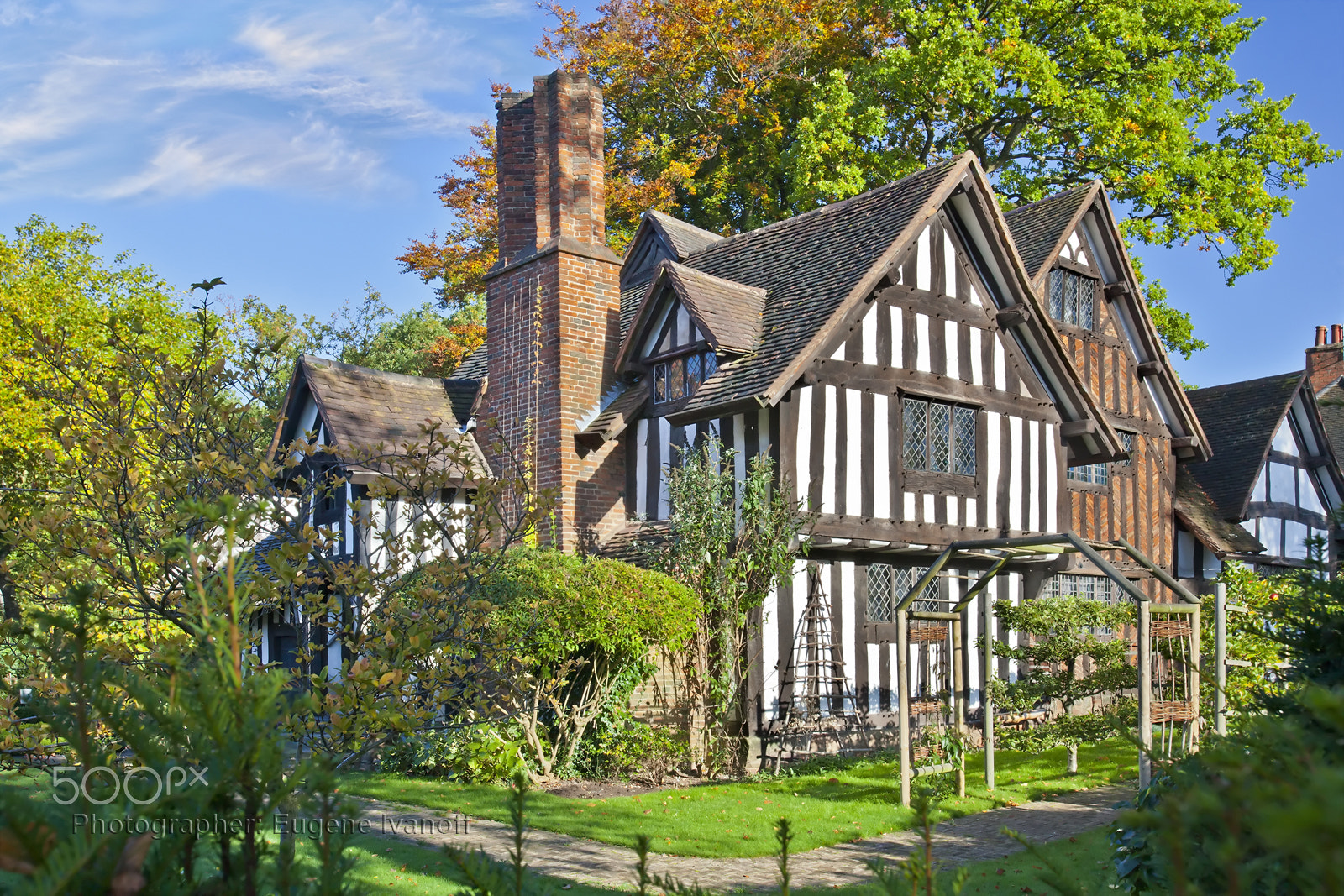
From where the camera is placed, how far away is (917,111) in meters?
24.2

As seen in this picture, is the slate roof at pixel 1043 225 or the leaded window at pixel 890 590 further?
the slate roof at pixel 1043 225

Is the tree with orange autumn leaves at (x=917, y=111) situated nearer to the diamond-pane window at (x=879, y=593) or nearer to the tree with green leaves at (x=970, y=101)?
the tree with green leaves at (x=970, y=101)

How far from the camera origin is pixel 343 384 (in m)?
16.7

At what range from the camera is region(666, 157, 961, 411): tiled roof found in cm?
1390

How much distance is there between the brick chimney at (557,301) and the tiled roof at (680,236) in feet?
11.7

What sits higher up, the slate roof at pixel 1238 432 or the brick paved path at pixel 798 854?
the slate roof at pixel 1238 432

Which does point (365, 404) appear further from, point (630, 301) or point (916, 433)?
point (916, 433)

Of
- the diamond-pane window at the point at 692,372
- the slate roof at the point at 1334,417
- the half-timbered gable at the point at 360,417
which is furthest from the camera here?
the slate roof at the point at 1334,417

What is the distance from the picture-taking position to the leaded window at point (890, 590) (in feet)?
49.1

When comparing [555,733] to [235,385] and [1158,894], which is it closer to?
Result: [235,385]

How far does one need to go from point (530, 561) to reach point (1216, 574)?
14956 millimetres

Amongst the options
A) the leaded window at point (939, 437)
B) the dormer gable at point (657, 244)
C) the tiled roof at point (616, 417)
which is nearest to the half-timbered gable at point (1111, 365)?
the leaded window at point (939, 437)

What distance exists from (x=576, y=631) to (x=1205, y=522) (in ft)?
47.5

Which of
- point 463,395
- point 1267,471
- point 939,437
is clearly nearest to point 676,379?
point 939,437
